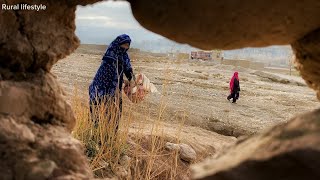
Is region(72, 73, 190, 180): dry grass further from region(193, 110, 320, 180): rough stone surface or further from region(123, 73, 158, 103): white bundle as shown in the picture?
region(193, 110, 320, 180): rough stone surface

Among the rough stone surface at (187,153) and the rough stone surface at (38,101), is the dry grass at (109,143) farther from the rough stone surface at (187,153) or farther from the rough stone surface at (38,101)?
the rough stone surface at (38,101)

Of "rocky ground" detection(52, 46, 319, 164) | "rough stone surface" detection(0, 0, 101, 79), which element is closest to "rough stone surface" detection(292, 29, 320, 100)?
"rough stone surface" detection(0, 0, 101, 79)

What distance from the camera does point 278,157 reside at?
1293 mm

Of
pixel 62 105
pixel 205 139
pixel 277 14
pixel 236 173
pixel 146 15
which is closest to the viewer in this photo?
pixel 236 173

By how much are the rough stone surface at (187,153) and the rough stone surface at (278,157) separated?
4012mm

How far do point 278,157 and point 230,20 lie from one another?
0.52 meters

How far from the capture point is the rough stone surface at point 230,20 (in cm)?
158

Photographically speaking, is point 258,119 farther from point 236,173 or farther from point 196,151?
point 236,173

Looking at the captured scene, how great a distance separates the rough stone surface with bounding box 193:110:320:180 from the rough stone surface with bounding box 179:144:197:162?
401 centimetres

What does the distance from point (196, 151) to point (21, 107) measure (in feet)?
14.3

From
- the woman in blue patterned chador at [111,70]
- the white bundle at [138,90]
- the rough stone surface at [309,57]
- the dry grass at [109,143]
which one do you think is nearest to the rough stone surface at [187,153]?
the dry grass at [109,143]

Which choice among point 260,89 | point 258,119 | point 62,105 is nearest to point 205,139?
point 258,119

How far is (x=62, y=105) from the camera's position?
1.86 meters

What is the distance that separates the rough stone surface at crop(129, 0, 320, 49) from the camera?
5.17ft
